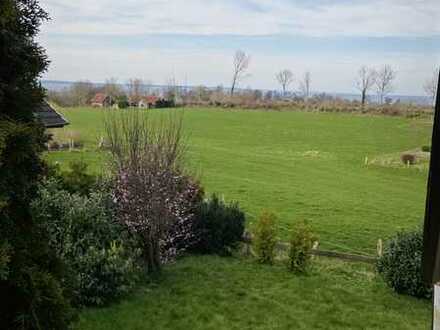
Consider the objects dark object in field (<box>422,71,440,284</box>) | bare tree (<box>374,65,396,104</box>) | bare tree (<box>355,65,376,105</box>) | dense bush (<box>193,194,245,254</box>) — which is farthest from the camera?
bare tree (<box>355,65,376,105</box>)

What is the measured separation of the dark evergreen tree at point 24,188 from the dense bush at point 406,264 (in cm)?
664

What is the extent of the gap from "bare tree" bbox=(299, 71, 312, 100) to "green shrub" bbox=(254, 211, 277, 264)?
34.7 metres

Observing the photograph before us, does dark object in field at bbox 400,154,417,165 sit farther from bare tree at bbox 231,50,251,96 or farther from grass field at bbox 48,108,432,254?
bare tree at bbox 231,50,251,96

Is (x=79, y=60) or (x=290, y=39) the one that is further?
(x=290, y=39)

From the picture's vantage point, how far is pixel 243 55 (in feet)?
164

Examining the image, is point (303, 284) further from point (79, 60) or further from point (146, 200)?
point (79, 60)

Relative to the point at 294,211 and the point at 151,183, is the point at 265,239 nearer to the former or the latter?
the point at 151,183

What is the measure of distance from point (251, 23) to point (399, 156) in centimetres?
1245

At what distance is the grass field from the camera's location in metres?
17.0

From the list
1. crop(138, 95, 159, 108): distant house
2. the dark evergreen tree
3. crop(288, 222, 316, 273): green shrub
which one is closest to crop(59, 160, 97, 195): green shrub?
crop(138, 95, 159, 108): distant house

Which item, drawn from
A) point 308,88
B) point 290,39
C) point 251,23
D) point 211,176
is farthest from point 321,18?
point 308,88

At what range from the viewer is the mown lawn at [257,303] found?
303 inches

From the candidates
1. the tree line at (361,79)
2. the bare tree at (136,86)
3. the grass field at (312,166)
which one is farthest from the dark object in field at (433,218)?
the tree line at (361,79)

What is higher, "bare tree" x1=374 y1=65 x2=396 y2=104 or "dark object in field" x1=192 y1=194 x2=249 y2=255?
"bare tree" x1=374 y1=65 x2=396 y2=104
